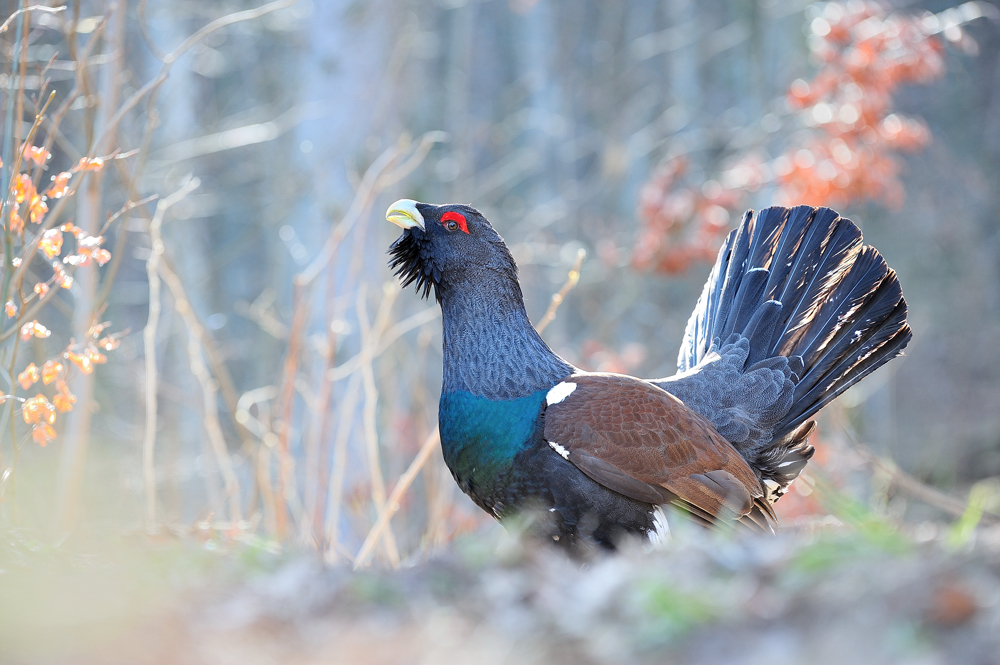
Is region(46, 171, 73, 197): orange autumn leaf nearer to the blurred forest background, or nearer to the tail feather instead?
the blurred forest background

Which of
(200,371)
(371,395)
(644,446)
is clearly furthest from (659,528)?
(200,371)

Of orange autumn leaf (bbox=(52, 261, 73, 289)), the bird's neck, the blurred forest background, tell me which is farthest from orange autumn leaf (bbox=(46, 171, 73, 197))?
the bird's neck

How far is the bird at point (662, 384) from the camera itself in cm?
312

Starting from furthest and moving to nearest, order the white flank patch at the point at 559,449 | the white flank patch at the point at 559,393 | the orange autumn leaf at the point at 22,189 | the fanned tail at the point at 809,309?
the fanned tail at the point at 809,309, the white flank patch at the point at 559,393, the white flank patch at the point at 559,449, the orange autumn leaf at the point at 22,189

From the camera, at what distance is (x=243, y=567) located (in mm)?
1947

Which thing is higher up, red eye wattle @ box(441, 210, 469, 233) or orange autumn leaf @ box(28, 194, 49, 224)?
orange autumn leaf @ box(28, 194, 49, 224)

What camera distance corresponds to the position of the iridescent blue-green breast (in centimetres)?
310

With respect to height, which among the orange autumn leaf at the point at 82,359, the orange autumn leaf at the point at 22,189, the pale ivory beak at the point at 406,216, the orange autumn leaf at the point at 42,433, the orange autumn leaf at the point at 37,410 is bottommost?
the orange autumn leaf at the point at 42,433

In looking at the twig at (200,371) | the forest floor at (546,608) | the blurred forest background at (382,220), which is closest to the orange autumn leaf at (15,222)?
the blurred forest background at (382,220)

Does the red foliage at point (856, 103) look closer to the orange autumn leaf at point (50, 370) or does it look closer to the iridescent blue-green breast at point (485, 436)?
the iridescent blue-green breast at point (485, 436)

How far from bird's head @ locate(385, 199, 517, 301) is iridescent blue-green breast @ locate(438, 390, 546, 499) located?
1.68 feet

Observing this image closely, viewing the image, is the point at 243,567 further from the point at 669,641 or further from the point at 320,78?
the point at 320,78

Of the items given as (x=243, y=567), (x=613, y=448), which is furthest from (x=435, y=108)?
(x=243, y=567)

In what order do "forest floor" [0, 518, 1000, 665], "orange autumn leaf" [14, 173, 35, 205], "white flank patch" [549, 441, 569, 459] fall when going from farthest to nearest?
"white flank patch" [549, 441, 569, 459]
"orange autumn leaf" [14, 173, 35, 205]
"forest floor" [0, 518, 1000, 665]
